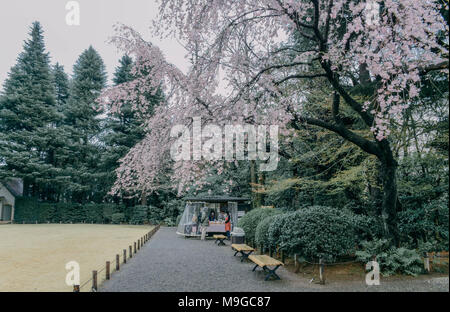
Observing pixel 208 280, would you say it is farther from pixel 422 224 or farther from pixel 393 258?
pixel 422 224

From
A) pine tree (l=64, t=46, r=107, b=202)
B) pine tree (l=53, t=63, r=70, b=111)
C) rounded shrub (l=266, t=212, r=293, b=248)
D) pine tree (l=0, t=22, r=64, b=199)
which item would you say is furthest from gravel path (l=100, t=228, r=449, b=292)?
pine tree (l=53, t=63, r=70, b=111)

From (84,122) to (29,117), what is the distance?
572cm

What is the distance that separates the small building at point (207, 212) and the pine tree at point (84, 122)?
19653 millimetres

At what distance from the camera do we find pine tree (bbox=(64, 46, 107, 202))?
120 feet

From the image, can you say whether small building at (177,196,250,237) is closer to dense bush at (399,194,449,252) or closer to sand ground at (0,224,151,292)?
sand ground at (0,224,151,292)

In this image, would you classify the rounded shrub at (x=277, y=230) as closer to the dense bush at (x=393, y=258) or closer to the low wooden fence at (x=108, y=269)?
the dense bush at (x=393, y=258)

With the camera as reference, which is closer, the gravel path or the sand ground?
the gravel path

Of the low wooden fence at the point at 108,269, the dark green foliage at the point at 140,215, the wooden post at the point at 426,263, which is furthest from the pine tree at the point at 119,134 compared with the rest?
the wooden post at the point at 426,263

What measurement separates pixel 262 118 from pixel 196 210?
42.4 ft

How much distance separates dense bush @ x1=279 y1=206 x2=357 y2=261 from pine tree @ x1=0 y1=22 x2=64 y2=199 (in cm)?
3198

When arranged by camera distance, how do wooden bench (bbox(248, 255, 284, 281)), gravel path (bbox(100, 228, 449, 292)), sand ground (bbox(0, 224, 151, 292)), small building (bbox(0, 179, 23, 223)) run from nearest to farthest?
gravel path (bbox(100, 228, 449, 292))
wooden bench (bbox(248, 255, 284, 281))
sand ground (bbox(0, 224, 151, 292))
small building (bbox(0, 179, 23, 223))

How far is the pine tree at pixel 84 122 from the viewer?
3662 centimetres

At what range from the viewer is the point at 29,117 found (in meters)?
33.8
